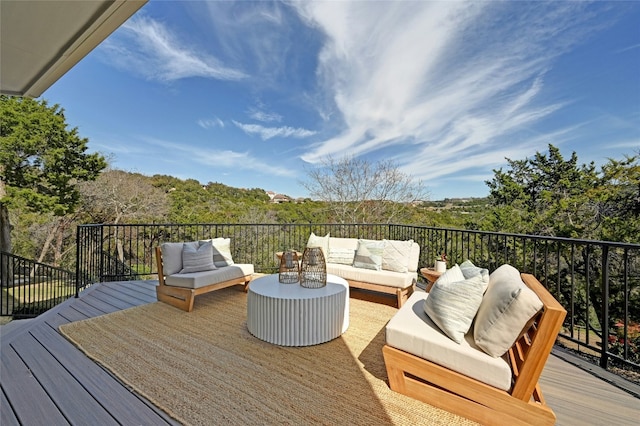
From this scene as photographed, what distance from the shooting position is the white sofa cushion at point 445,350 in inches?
61.2

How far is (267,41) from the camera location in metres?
6.70

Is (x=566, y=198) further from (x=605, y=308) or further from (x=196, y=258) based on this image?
(x=196, y=258)

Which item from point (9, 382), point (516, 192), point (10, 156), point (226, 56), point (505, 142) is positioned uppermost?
point (226, 56)

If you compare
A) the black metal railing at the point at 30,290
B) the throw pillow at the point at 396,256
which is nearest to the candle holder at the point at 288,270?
the throw pillow at the point at 396,256

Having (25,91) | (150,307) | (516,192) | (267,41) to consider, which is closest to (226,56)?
(267,41)

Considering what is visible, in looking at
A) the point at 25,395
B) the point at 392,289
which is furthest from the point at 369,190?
the point at 25,395

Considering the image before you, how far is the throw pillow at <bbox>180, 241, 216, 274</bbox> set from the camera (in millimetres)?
3842

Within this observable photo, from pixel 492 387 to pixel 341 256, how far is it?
2987 mm

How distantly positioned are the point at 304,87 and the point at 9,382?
28.1 feet

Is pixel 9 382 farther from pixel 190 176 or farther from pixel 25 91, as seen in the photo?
pixel 190 176

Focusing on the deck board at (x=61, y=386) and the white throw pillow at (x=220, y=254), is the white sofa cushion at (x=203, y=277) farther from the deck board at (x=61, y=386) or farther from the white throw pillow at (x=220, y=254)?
the deck board at (x=61, y=386)

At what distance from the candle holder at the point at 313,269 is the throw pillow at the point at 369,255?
119 centimetres

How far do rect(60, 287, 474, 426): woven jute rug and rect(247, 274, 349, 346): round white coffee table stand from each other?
0.31 feet

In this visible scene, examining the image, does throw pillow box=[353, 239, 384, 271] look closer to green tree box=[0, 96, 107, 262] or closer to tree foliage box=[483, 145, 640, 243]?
tree foliage box=[483, 145, 640, 243]
